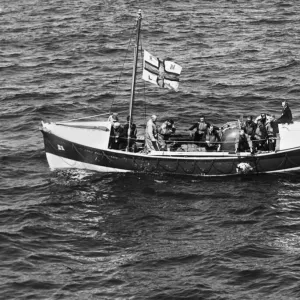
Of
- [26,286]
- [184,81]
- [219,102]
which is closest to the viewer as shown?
[26,286]

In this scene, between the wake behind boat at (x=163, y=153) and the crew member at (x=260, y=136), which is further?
the crew member at (x=260, y=136)

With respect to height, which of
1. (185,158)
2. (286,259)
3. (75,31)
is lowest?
(286,259)

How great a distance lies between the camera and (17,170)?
41.0m

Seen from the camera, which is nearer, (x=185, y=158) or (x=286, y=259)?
(x=286, y=259)

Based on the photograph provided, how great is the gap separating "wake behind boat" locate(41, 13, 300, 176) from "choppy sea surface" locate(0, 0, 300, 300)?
0.65 m

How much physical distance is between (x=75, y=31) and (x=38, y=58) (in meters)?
7.56

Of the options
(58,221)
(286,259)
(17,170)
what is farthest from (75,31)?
(286,259)

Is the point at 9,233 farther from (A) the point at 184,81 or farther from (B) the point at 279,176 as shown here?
(A) the point at 184,81

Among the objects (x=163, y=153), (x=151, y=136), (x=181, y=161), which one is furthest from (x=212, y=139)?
(x=151, y=136)

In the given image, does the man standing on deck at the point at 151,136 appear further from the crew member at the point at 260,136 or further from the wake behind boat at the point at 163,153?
the crew member at the point at 260,136

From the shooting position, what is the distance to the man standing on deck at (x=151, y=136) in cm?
3941

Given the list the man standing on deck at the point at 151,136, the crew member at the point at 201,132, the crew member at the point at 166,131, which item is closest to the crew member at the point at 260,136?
the crew member at the point at 201,132

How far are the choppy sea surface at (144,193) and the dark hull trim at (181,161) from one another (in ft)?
1.65

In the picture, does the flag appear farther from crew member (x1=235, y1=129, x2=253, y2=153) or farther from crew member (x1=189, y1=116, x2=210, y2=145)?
crew member (x1=235, y1=129, x2=253, y2=153)
